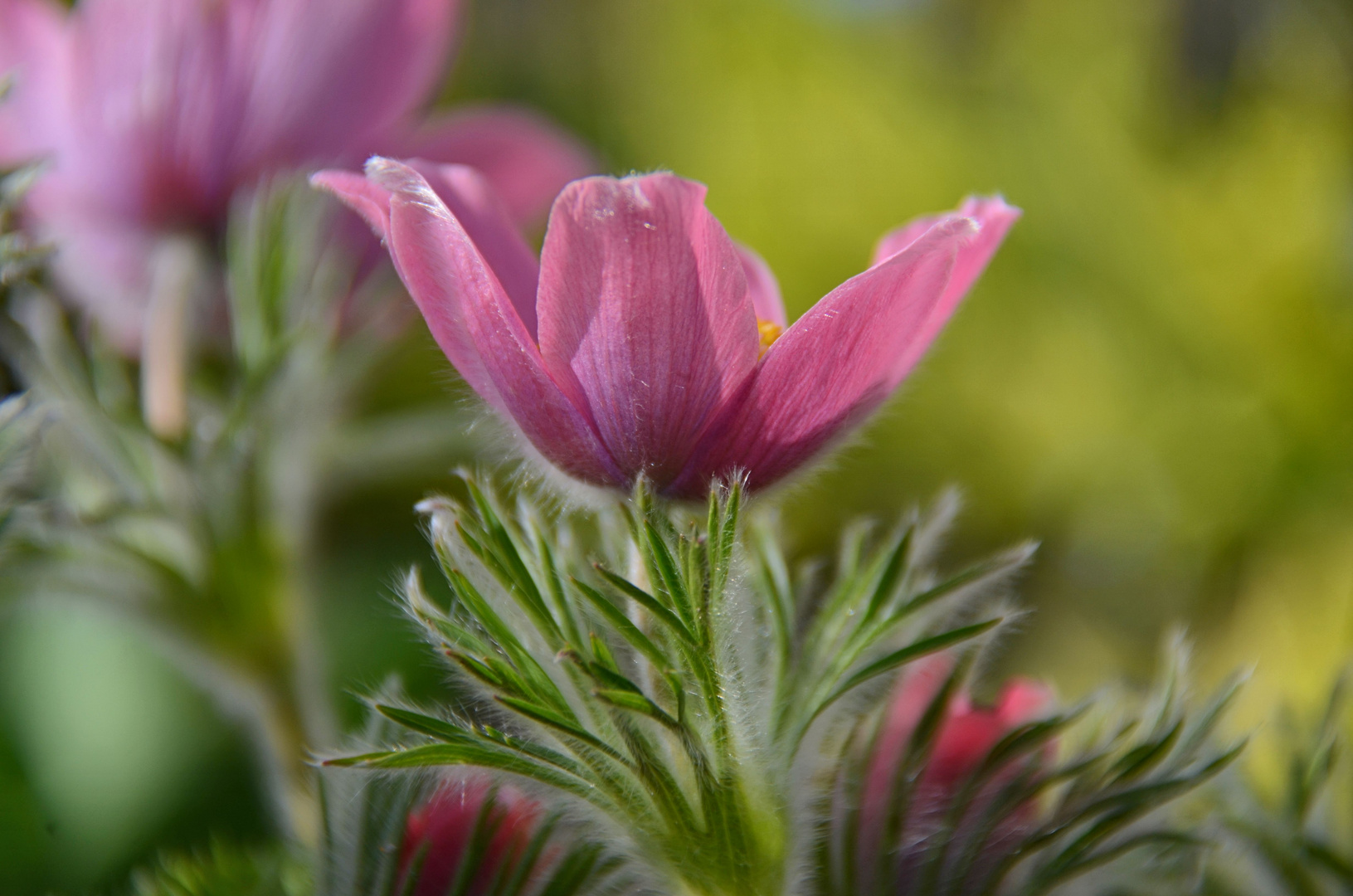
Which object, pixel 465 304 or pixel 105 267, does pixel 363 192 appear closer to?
pixel 465 304

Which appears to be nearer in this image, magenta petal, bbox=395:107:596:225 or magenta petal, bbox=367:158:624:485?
magenta petal, bbox=367:158:624:485

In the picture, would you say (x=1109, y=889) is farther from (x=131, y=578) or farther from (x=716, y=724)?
(x=131, y=578)

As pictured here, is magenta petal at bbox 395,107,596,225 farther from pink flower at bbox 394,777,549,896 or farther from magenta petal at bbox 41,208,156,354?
pink flower at bbox 394,777,549,896

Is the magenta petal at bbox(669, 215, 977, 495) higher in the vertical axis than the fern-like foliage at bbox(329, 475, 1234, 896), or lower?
higher

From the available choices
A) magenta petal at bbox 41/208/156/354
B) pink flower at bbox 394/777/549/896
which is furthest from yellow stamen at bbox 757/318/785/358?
magenta petal at bbox 41/208/156/354

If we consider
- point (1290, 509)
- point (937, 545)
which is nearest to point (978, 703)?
point (937, 545)
